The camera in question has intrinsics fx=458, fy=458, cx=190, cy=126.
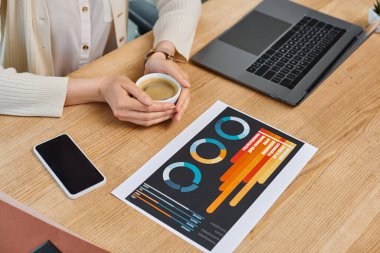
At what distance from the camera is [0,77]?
3.30 ft

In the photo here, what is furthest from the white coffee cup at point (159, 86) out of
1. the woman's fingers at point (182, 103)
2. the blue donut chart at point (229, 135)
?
the blue donut chart at point (229, 135)

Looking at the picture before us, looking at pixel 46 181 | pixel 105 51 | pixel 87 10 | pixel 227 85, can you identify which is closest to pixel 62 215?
pixel 46 181

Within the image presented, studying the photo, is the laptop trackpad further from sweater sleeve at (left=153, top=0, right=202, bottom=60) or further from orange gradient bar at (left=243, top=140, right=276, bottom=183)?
orange gradient bar at (left=243, top=140, right=276, bottom=183)

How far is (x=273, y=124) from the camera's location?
1016mm

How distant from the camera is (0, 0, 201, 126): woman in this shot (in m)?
0.99

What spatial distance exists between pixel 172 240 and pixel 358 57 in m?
0.75

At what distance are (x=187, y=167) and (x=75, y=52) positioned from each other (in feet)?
2.04

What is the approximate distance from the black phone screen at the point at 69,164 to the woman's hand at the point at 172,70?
224 mm

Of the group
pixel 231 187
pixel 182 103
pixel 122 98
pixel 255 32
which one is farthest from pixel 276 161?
pixel 255 32

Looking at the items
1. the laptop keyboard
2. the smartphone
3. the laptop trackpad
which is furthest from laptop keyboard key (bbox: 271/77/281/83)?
the smartphone

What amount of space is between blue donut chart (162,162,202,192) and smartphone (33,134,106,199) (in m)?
0.12

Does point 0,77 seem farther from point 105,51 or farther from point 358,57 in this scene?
point 358,57

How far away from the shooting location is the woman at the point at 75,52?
993mm

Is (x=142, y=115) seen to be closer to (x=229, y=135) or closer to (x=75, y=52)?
(x=229, y=135)
